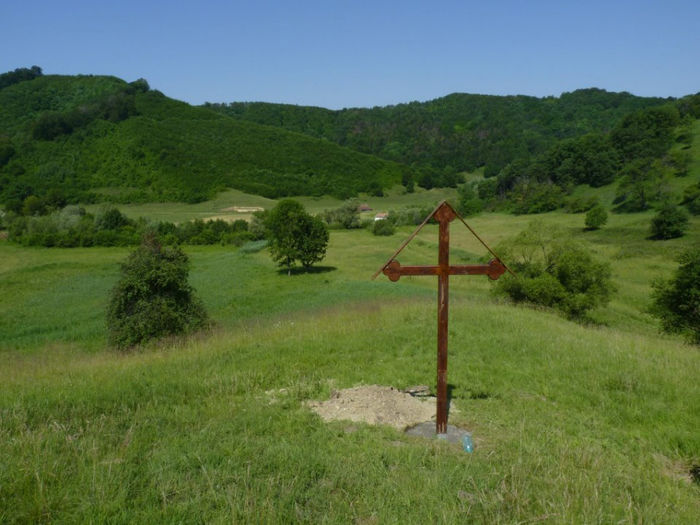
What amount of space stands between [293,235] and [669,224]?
133 feet

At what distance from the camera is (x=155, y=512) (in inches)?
150

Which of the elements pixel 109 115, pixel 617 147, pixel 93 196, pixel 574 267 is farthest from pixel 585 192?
pixel 109 115

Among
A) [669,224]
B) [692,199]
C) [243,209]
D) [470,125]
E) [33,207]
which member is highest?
[470,125]

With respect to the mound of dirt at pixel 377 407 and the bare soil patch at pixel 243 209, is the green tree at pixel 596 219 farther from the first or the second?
the mound of dirt at pixel 377 407

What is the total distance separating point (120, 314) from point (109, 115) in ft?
413

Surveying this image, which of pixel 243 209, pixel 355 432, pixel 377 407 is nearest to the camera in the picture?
pixel 355 432

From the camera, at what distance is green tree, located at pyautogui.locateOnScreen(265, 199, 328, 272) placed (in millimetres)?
37188

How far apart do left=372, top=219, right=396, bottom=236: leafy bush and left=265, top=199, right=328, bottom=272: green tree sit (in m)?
25.2

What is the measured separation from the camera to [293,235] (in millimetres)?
37312

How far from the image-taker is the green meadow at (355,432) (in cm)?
402

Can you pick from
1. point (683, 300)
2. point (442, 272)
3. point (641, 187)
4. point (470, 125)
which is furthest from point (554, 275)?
point (470, 125)

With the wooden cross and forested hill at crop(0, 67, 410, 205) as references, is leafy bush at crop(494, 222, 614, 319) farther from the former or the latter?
forested hill at crop(0, 67, 410, 205)

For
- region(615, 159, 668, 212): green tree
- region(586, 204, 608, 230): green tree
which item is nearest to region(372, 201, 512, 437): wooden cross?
region(586, 204, 608, 230): green tree

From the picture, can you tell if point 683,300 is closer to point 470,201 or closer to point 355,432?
point 355,432
